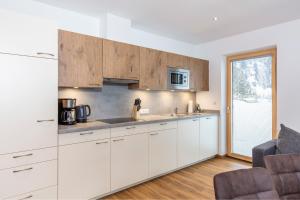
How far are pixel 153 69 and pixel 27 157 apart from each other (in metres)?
2.17

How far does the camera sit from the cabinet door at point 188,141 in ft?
11.0

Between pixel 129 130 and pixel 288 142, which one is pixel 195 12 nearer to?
pixel 129 130

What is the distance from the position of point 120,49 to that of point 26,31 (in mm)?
1216

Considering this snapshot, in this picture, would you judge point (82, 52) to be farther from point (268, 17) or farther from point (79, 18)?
point (268, 17)

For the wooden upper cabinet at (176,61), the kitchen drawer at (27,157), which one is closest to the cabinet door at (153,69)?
the wooden upper cabinet at (176,61)

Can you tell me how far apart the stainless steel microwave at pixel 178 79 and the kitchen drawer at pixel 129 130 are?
108 centimetres

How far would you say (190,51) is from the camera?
456cm

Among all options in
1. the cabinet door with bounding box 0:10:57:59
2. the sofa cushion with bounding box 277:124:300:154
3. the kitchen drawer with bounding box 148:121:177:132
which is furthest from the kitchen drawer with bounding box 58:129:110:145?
the sofa cushion with bounding box 277:124:300:154

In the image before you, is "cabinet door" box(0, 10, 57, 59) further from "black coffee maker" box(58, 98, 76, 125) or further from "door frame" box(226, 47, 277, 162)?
"door frame" box(226, 47, 277, 162)

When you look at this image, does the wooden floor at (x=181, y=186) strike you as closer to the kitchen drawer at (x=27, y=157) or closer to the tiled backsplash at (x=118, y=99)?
the kitchen drawer at (x=27, y=157)

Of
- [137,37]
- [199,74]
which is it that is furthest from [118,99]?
[199,74]

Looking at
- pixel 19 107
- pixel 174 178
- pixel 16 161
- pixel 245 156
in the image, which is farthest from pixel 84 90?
pixel 245 156

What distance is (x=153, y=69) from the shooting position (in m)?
3.30

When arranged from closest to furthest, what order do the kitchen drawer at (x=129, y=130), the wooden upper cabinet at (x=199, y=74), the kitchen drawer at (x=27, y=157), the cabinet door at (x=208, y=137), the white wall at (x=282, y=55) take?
the kitchen drawer at (x=27, y=157), the kitchen drawer at (x=129, y=130), the white wall at (x=282, y=55), the cabinet door at (x=208, y=137), the wooden upper cabinet at (x=199, y=74)
